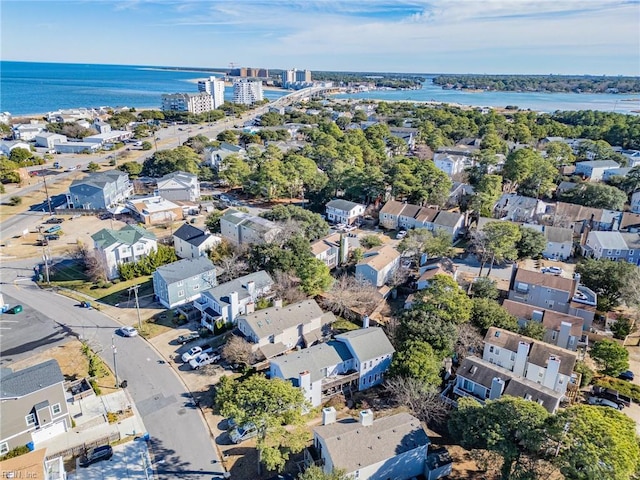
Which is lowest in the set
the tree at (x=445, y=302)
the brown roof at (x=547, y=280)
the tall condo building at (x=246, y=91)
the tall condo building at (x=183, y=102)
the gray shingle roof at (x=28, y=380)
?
the gray shingle roof at (x=28, y=380)

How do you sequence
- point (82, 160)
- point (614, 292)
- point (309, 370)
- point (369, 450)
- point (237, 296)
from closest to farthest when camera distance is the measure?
point (369, 450), point (309, 370), point (237, 296), point (614, 292), point (82, 160)

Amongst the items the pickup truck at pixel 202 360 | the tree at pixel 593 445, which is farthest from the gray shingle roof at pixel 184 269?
the tree at pixel 593 445

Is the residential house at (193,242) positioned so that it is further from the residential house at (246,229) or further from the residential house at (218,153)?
the residential house at (218,153)

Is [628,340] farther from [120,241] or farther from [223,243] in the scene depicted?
[120,241]

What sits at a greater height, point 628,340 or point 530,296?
point 530,296

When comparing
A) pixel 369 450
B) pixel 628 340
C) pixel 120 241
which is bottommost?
pixel 628 340

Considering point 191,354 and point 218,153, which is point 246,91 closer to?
point 218,153

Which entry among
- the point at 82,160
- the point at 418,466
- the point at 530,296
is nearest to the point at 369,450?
the point at 418,466
